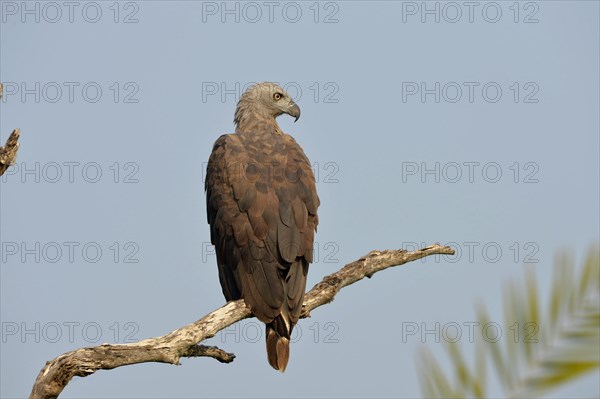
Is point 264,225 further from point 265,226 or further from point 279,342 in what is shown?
point 279,342

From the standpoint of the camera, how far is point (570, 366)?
1.62 meters

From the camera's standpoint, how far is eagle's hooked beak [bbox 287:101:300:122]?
376 inches

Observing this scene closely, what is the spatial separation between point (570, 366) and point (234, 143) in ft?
20.7

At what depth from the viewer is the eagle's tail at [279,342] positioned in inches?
259

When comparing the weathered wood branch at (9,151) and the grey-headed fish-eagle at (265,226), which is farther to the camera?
the grey-headed fish-eagle at (265,226)

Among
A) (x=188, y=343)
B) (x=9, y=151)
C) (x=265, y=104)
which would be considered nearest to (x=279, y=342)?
(x=188, y=343)

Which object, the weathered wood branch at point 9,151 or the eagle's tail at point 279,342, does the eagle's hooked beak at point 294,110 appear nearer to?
the eagle's tail at point 279,342

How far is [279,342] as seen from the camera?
6641mm

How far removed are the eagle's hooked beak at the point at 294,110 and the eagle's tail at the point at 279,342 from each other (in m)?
3.52

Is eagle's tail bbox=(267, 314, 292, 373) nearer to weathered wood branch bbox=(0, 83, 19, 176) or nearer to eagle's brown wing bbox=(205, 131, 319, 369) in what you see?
eagle's brown wing bbox=(205, 131, 319, 369)

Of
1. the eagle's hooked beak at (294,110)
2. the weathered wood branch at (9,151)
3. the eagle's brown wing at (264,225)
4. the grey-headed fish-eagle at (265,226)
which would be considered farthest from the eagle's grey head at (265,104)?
the weathered wood branch at (9,151)

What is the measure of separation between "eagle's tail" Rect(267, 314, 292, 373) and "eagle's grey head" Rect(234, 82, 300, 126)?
327cm

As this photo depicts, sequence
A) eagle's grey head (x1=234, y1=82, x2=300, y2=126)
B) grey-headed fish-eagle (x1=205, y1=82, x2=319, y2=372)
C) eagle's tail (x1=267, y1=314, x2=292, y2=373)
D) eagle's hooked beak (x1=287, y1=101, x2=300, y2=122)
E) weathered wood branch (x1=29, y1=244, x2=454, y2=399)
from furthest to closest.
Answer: eagle's hooked beak (x1=287, y1=101, x2=300, y2=122)
eagle's grey head (x1=234, y1=82, x2=300, y2=126)
grey-headed fish-eagle (x1=205, y1=82, x2=319, y2=372)
eagle's tail (x1=267, y1=314, x2=292, y2=373)
weathered wood branch (x1=29, y1=244, x2=454, y2=399)

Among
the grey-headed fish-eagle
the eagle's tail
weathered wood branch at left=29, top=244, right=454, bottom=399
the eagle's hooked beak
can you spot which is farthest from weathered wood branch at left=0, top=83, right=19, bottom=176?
the eagle's hooked beak
